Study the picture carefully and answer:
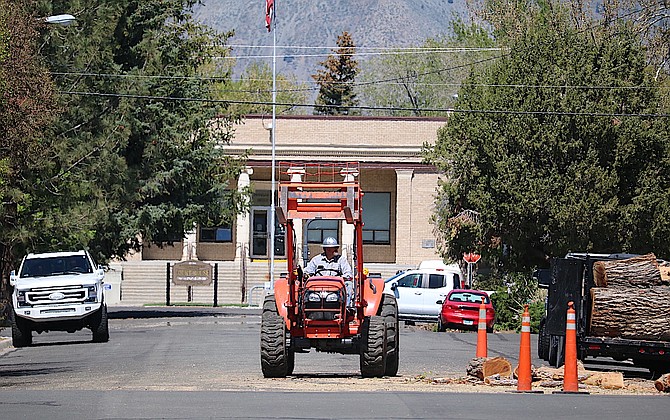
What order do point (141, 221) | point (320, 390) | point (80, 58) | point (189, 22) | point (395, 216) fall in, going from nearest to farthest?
point (320, 390) → point (80, 58) → point (141, 221) → point (189, 22) → point (395, 216)

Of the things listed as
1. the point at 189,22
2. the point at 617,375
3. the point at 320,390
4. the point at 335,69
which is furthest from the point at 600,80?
the point at 335,69

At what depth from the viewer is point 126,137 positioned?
3978cm

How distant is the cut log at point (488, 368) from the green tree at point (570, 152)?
20685 millimetres

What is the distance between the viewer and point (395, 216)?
2611 inches

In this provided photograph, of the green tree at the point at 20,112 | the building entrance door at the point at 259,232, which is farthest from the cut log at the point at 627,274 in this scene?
the building entrance door at the point at 259,232

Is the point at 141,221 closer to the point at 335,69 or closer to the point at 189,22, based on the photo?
the point at 189,22

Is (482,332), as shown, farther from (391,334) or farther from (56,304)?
(56,304)

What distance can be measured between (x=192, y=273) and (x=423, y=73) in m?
38.9

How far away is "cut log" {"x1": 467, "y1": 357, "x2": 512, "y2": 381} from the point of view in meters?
18.2

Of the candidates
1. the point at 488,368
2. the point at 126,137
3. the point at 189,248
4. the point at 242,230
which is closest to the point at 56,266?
the point at 126,137

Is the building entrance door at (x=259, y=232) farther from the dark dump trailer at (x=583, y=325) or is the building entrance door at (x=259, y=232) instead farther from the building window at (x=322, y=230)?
the dark dump trailer at (x=583, y=325)

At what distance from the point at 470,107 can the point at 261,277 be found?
20245 mm

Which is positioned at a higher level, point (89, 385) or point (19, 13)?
point (19, 13)

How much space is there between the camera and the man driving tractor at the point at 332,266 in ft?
59.8
